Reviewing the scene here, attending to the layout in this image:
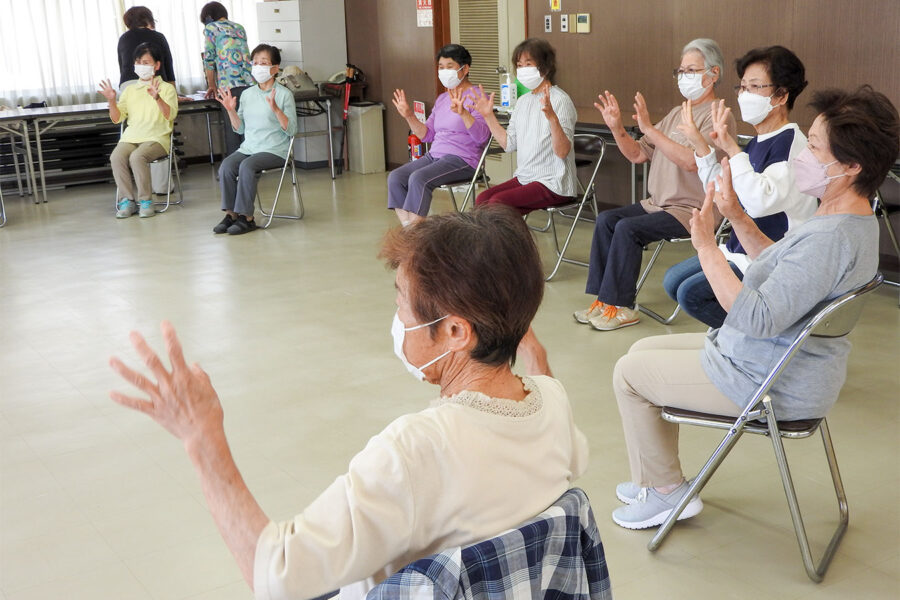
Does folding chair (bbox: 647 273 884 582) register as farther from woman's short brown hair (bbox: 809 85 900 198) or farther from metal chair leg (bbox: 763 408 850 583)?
woman's short brown hair (bbox: 809 85 900 198)

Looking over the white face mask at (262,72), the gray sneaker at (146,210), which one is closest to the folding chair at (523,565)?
the white face mask at (262,72)

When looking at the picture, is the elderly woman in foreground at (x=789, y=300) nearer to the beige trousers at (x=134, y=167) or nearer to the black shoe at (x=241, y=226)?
the black shoe at (x=241, y=226)

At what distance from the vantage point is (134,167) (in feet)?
24.1

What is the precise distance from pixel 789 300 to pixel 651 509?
768 millimetres

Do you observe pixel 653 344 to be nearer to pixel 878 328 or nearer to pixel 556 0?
pixel 878 328

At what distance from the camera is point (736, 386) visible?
2.41 metres

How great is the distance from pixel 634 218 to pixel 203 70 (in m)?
6.53

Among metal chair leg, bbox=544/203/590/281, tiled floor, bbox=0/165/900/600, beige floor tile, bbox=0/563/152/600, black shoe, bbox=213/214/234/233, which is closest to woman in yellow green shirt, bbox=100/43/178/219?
black shoe, bbox=213/214/234/233

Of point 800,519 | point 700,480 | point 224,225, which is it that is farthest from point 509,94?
point 800,519

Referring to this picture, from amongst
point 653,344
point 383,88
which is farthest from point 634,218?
point 383,88

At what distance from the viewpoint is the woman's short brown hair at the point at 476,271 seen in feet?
4.59

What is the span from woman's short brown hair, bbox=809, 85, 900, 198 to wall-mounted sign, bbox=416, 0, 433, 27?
20.0ft

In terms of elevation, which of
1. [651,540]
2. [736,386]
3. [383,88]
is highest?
[383,88]

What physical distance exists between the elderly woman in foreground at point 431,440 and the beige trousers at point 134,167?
6323mm
